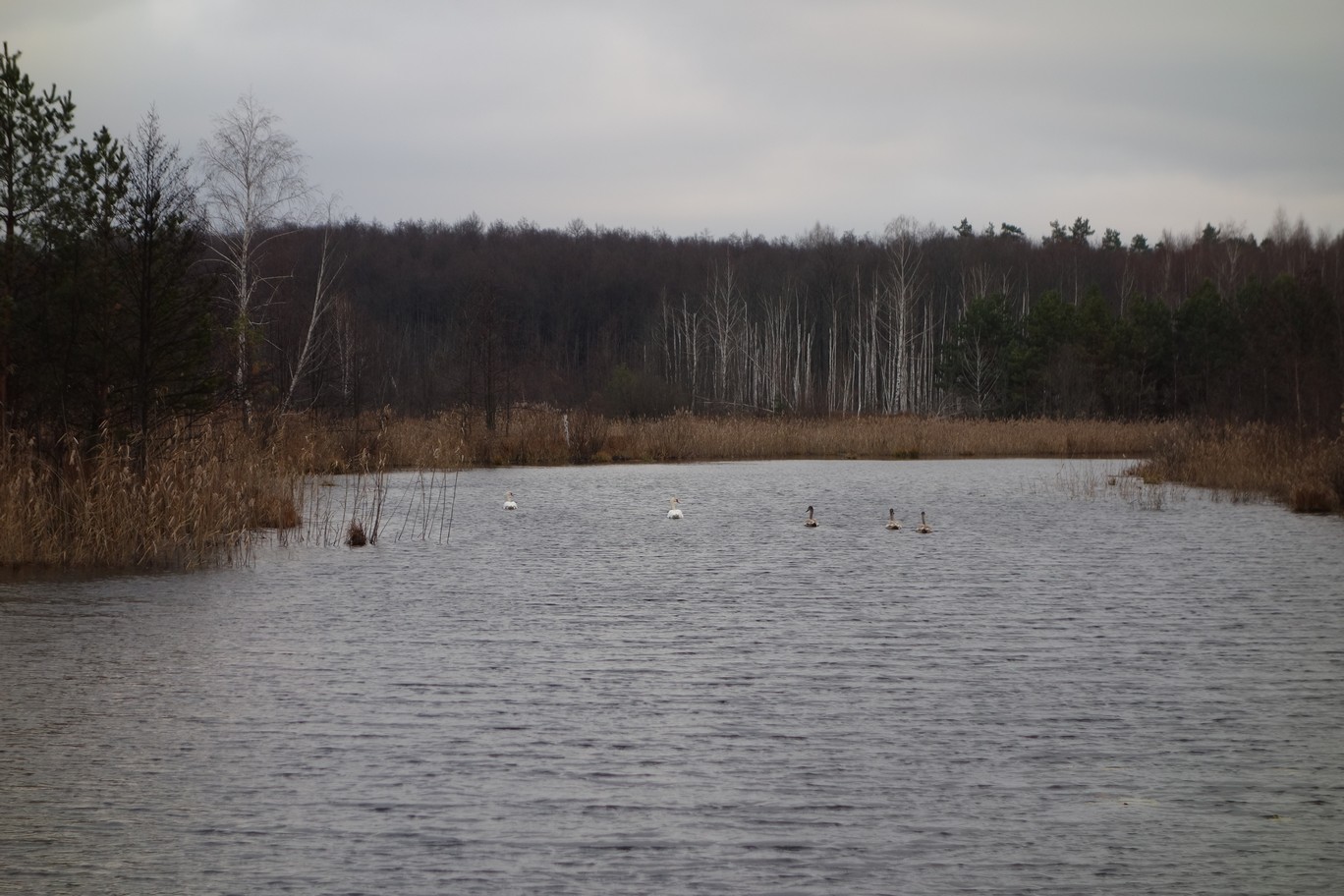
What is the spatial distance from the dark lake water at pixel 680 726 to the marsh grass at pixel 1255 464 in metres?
6.83

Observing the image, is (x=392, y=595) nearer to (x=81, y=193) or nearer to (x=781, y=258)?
(x=81, y=193)

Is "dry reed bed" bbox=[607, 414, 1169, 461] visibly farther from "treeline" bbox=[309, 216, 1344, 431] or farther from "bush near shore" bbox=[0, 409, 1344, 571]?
"treeline" bbox=[309, 216, 1344, 431]

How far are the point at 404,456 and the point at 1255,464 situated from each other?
20.9m

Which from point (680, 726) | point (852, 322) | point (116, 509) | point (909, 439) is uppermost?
point (852, 322)

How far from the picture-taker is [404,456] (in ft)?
112

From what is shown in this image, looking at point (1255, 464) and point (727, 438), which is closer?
point (1255, 464)

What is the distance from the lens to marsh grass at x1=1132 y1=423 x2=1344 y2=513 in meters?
22.4

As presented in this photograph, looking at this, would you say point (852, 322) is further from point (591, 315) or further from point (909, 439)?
point (909, 439)

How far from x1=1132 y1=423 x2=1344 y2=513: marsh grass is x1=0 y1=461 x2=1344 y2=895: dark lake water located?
6.83 meters

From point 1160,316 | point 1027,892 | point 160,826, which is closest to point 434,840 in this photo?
point 160,826

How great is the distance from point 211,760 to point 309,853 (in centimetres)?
174

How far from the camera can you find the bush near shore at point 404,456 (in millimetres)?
14844

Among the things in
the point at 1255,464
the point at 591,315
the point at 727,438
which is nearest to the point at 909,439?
the point at 727,438

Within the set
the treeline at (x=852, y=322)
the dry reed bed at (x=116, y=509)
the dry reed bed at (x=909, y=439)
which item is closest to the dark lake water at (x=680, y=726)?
the dry reed bed at (x=116, y=509)
